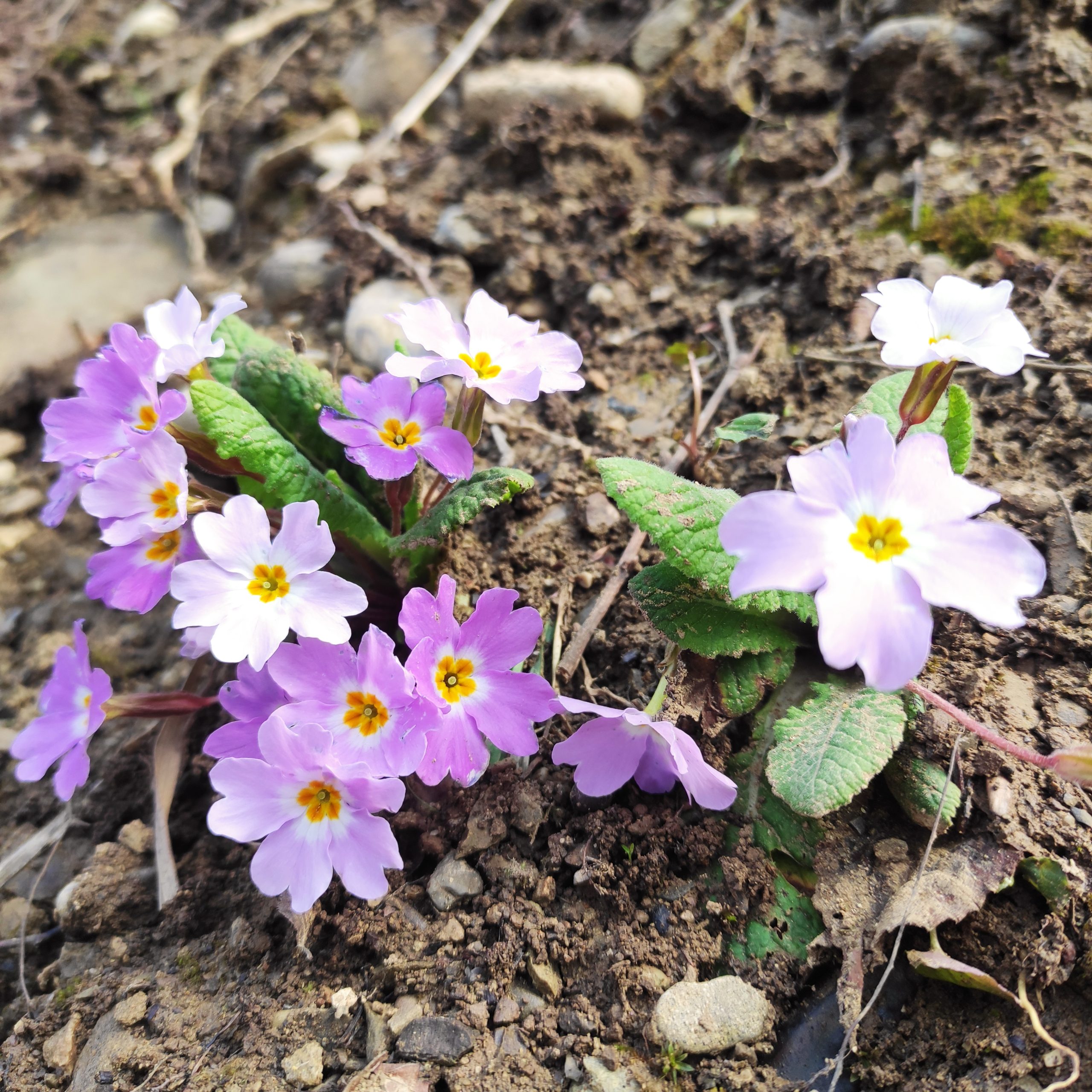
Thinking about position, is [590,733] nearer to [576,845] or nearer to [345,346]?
[576,845]

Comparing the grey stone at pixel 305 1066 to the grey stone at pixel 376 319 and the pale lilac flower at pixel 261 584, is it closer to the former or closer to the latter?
the pale lilac flower at pixel 261 584

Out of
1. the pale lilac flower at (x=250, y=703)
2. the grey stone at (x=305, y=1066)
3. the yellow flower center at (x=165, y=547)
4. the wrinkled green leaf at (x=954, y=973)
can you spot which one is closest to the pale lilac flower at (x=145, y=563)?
the yellow flower center at (x=165, y=547)

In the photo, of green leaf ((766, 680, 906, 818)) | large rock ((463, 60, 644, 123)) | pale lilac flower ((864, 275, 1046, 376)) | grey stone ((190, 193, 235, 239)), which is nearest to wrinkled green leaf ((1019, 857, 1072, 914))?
green leaf ((766, 680, 906, 818))

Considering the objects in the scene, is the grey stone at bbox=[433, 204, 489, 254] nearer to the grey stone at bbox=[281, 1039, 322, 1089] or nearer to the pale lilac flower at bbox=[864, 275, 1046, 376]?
the pale lilac flower at bbox=[864, 275, 1046, 376]

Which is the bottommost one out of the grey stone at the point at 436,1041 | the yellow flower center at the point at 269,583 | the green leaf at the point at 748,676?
the grey stone at the point at 436,1041

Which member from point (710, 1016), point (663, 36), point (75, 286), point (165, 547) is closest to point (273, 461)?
point (165, 547)
